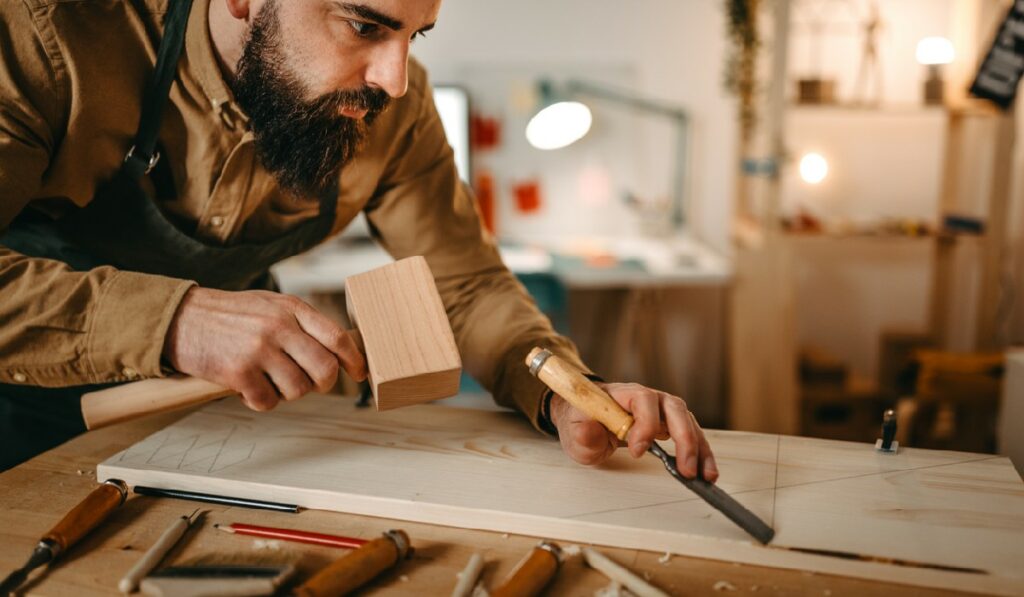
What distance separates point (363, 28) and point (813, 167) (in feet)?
10.2

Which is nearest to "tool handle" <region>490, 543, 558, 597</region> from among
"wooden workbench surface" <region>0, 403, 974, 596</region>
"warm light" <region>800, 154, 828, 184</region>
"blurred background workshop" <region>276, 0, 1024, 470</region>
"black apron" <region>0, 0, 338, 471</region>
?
"wooden workbench surface" <region>0, 403, 974, 596</region>

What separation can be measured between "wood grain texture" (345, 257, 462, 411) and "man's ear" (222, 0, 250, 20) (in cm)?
54

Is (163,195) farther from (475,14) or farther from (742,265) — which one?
(475,14)

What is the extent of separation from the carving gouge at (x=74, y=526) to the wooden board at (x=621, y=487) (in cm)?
7

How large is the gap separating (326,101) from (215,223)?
31 centimetres

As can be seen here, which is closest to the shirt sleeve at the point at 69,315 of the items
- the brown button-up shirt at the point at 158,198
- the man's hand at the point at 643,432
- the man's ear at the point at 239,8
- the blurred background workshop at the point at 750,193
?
the brown button-up shirt at the point at 158,198

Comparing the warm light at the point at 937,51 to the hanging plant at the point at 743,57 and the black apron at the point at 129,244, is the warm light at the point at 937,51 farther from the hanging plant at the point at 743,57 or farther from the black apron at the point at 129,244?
the black apron at the point at 129,244

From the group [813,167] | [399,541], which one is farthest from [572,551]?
[813,167]

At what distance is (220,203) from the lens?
1417 mm

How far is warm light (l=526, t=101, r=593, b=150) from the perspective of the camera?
365cm

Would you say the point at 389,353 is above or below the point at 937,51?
below

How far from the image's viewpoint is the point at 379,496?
1021 millimetres

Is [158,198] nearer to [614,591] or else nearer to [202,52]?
[202,52]

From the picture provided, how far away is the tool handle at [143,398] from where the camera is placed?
1.05 metres
